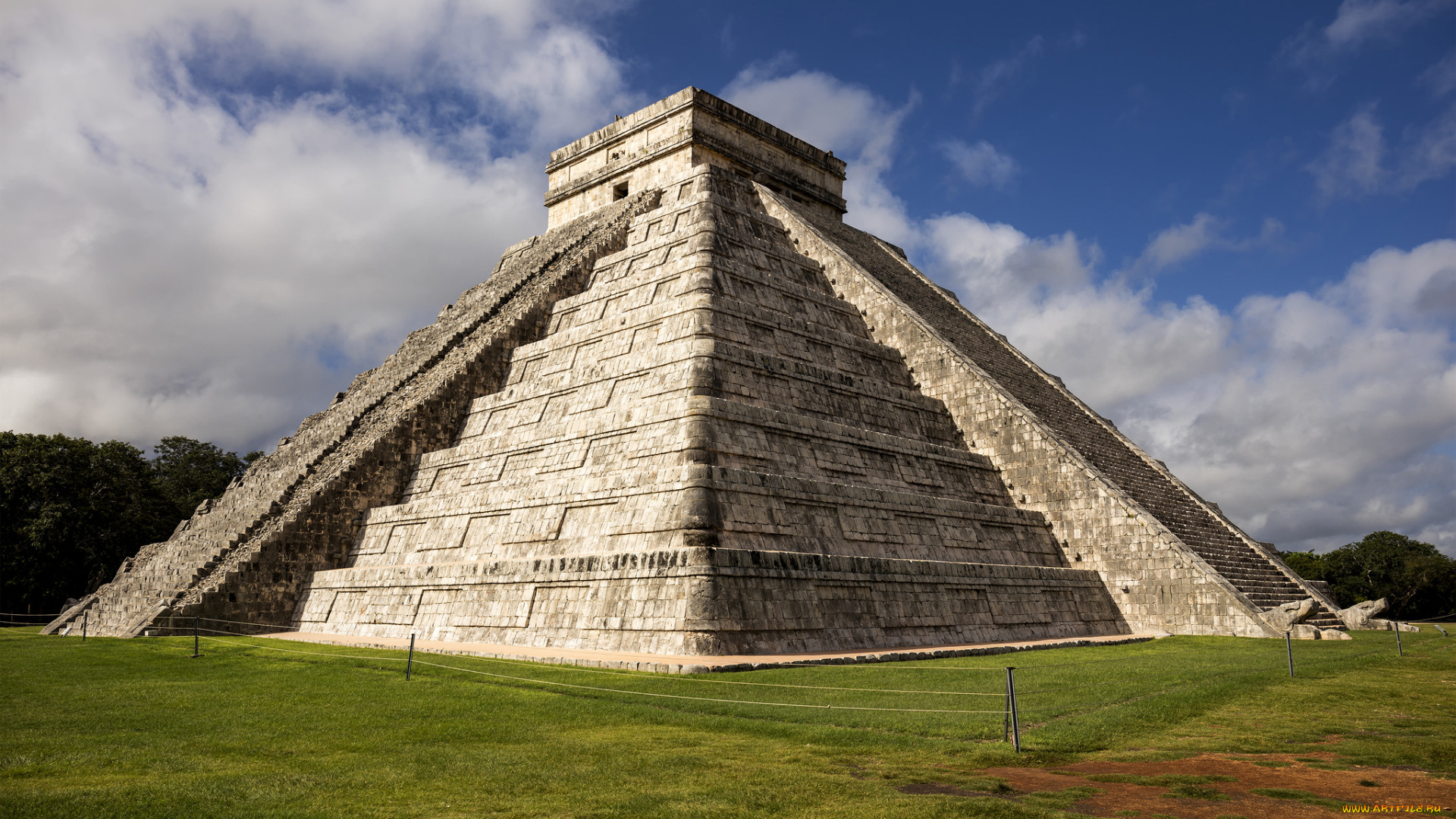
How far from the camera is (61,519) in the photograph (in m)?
29.4

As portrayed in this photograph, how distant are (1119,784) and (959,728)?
171cm

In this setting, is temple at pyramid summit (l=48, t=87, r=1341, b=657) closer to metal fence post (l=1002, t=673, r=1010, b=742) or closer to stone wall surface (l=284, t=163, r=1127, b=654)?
stone wall surface (l=284, t=163, r=1127, b=654)

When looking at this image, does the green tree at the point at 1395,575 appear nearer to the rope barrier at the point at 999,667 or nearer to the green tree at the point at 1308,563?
the green tree at the point at 1308,563

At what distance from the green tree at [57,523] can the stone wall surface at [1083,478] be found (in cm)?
2369

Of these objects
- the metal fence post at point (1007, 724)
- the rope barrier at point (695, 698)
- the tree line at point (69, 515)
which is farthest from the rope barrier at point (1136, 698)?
the tree line at point (69, 515)

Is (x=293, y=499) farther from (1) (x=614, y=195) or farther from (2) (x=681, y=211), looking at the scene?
(1) (x=614, y=195)

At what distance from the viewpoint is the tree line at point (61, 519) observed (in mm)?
28984

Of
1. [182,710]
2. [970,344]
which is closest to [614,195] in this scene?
[970,344]

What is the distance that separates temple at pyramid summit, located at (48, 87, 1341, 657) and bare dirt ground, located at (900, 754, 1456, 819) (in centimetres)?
599

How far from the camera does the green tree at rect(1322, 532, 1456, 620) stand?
39938mm

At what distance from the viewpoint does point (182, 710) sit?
27.0 ft

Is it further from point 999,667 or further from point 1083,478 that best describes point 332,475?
point 1083,478

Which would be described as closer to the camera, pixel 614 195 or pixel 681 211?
pixel 681 211

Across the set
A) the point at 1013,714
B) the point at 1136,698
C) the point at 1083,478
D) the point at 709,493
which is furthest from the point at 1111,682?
the point at 1083,478
